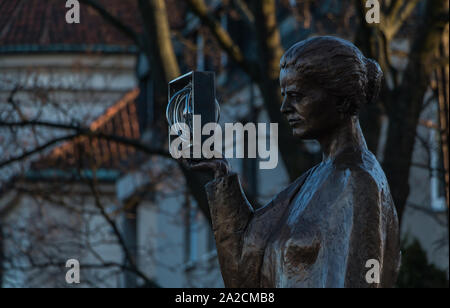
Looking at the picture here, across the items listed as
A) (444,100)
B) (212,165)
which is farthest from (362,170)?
(444,100)

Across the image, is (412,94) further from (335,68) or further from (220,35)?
(335,68)

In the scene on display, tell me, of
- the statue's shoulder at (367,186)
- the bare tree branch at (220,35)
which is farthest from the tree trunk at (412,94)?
the statue's shoulder at (367,186)

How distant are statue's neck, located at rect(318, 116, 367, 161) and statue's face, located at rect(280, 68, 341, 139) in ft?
0.09

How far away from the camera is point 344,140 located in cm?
480

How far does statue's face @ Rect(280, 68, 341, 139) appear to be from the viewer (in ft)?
15.7

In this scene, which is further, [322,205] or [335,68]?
[335,68]

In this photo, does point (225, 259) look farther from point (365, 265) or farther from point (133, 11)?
point (133, 11)

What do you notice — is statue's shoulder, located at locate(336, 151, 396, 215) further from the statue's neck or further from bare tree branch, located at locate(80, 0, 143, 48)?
bare tree branch, located at locate(80, 0, 143, 48)

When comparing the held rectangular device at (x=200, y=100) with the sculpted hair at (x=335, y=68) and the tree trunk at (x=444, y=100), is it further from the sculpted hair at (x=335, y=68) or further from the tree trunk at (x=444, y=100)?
the tree trunk at (x=444, y=100)

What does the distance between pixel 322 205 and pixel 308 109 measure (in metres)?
0.40

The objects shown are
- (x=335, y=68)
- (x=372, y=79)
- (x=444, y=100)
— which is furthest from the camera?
(x=444, y=100)

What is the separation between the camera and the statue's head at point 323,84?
15.6 ft
